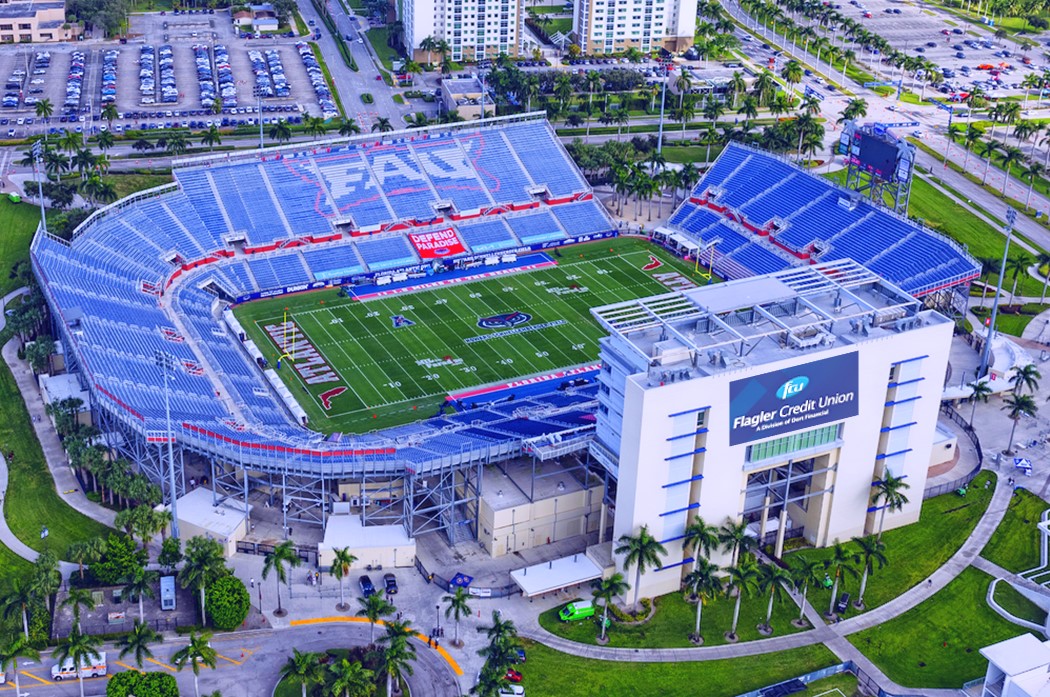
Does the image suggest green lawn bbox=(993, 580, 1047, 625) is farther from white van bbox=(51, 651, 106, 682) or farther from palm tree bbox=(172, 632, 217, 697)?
white van bbox=(51, 651, 106, 682)

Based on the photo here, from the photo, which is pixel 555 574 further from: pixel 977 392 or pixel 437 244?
pixel 437 244

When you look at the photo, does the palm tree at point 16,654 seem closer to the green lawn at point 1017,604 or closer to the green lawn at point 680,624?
the green lawn at point 680,624

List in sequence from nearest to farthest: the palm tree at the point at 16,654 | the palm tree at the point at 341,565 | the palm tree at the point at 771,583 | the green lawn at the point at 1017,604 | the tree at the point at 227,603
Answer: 1. the palm tree at the point at 16,654
2. the tree at the point at 227,603
3. the palm tree at the point at 771,583
4. the palm tree at the point at 341,565
5. the green lawn at the point at 1017,604

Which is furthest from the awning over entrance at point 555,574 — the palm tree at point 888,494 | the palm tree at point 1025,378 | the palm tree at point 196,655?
the palm tree at point 1025,378

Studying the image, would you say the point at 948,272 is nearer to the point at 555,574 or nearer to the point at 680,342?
the point at 680,342

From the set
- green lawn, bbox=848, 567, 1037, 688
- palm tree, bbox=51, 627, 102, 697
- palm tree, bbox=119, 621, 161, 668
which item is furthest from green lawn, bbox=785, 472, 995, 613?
palm tree, bbox=51, 627, 102, 697

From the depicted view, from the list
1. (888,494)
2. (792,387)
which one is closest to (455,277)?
(792,387)
